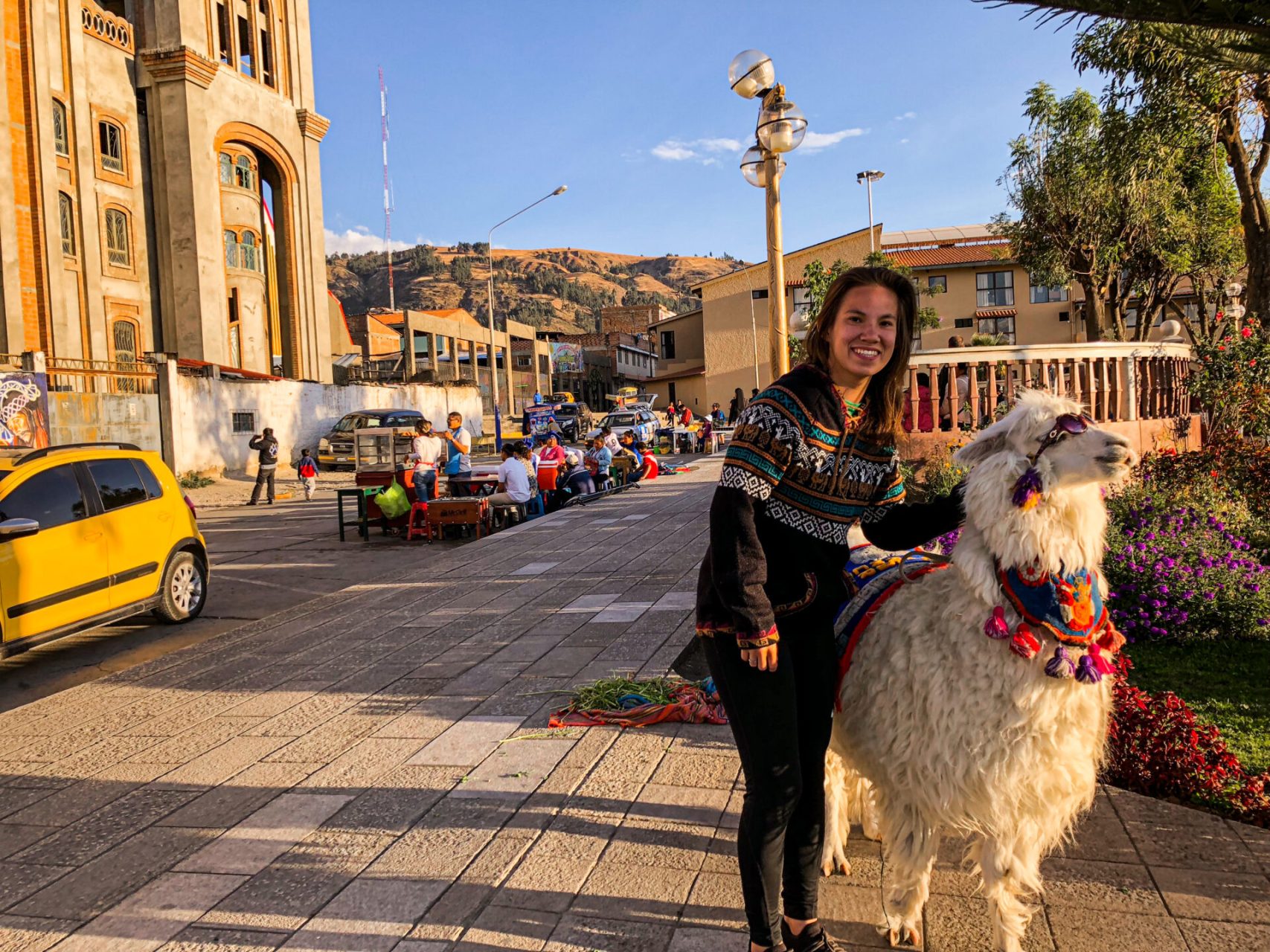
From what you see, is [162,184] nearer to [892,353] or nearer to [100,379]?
[100,379]

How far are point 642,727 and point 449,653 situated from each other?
2289 mm

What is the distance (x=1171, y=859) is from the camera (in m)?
3.24

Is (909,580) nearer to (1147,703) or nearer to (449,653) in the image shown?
(1147,703)

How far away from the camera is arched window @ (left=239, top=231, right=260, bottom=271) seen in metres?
34.1

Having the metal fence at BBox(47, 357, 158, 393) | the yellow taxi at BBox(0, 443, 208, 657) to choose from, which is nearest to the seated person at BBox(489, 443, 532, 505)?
the yellow taxi at BBox(0, 443, 208, 657)

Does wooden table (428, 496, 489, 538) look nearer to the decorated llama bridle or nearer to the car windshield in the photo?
the decorated llama bridle

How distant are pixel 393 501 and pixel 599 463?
5.26m

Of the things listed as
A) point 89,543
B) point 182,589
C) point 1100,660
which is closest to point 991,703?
point 1100,660

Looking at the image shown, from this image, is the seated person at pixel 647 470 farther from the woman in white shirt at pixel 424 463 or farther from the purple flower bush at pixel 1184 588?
the purple flower bush at pixel 1184 588

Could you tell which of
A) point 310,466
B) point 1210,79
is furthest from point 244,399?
point 1210,79

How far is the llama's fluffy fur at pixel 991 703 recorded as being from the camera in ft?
8.20

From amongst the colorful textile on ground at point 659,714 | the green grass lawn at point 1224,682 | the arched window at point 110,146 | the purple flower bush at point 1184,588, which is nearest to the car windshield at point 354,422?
the arched window at point 110,146

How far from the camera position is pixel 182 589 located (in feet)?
29.5

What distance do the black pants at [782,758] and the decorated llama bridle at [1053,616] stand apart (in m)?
0.52
